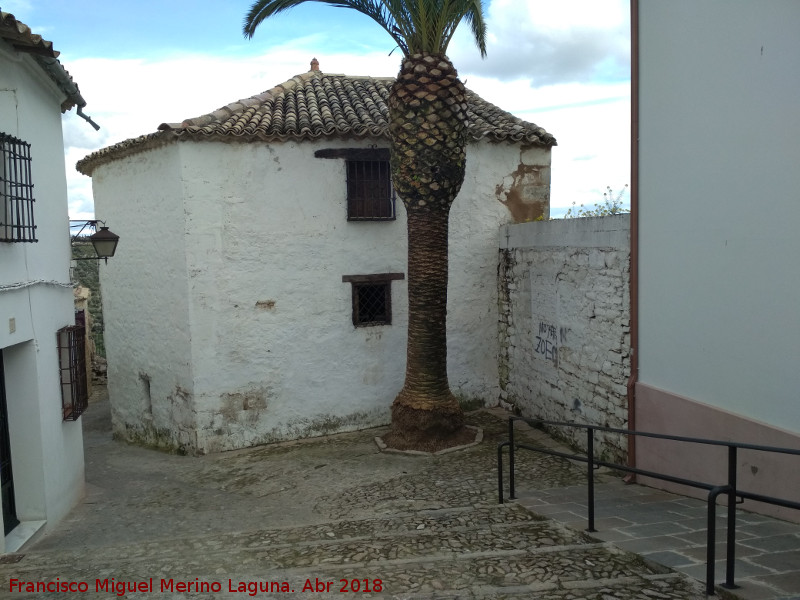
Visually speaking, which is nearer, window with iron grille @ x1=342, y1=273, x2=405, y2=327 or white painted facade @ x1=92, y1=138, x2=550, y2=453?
white painted facade @ x1=92, y1=138, x2=550, y2=453

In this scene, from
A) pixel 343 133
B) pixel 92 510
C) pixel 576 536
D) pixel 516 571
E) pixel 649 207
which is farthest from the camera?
pixel 343 133

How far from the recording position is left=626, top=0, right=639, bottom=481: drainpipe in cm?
764

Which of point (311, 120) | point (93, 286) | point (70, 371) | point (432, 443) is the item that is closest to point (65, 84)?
point (70, 371)

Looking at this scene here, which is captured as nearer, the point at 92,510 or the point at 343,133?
the point at 92,510

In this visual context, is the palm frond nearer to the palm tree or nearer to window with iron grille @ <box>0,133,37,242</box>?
the palm tree

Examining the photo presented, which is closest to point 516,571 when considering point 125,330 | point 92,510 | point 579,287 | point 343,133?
point 579,287

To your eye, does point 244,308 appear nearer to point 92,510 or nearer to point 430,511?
point 92,510

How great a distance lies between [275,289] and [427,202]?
2.96 m

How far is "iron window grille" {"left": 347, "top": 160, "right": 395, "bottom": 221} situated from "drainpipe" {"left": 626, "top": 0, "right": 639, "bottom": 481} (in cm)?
445

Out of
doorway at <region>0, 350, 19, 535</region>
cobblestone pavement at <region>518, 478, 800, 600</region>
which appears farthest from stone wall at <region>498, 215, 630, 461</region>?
doorway at <region>0, 350, 19, 535</region>

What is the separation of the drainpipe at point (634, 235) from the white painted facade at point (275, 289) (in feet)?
→ 13.6

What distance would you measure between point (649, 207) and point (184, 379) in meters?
7.48

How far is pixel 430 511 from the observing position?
6902mm

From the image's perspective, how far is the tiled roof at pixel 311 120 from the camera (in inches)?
408
